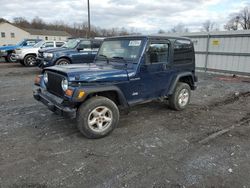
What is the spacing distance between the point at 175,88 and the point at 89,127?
8.33 feet

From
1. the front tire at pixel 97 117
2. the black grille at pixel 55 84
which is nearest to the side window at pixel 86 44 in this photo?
the black grille at pixel 55 84

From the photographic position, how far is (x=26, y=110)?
5418 mm

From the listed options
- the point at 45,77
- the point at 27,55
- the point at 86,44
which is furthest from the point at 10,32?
the point at 45,77

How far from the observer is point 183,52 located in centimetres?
527

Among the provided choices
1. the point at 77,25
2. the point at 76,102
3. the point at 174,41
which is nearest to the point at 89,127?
the point at 76,102

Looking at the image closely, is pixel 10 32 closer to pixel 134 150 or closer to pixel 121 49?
pixel 121 49

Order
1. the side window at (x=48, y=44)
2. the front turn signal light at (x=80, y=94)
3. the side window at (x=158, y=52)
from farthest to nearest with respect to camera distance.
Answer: the side window at (x=48, y=44), the side window at (x=158, y=52), the front turn signal light at (x=80, y=94)

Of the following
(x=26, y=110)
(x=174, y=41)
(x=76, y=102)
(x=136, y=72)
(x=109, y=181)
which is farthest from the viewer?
(x=26, y=110)

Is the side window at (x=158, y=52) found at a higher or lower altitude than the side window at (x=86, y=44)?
lower

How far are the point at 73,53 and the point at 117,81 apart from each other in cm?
718

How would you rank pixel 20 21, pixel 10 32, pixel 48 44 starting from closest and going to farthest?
pixel 48 44 → pixel 10 32 → pixel 20 21

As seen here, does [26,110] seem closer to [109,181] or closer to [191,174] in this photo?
[109,181]

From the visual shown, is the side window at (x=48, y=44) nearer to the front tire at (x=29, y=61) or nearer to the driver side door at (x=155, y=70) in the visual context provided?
the front tire at (x=29, y=61)

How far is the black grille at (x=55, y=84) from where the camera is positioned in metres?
3.86
